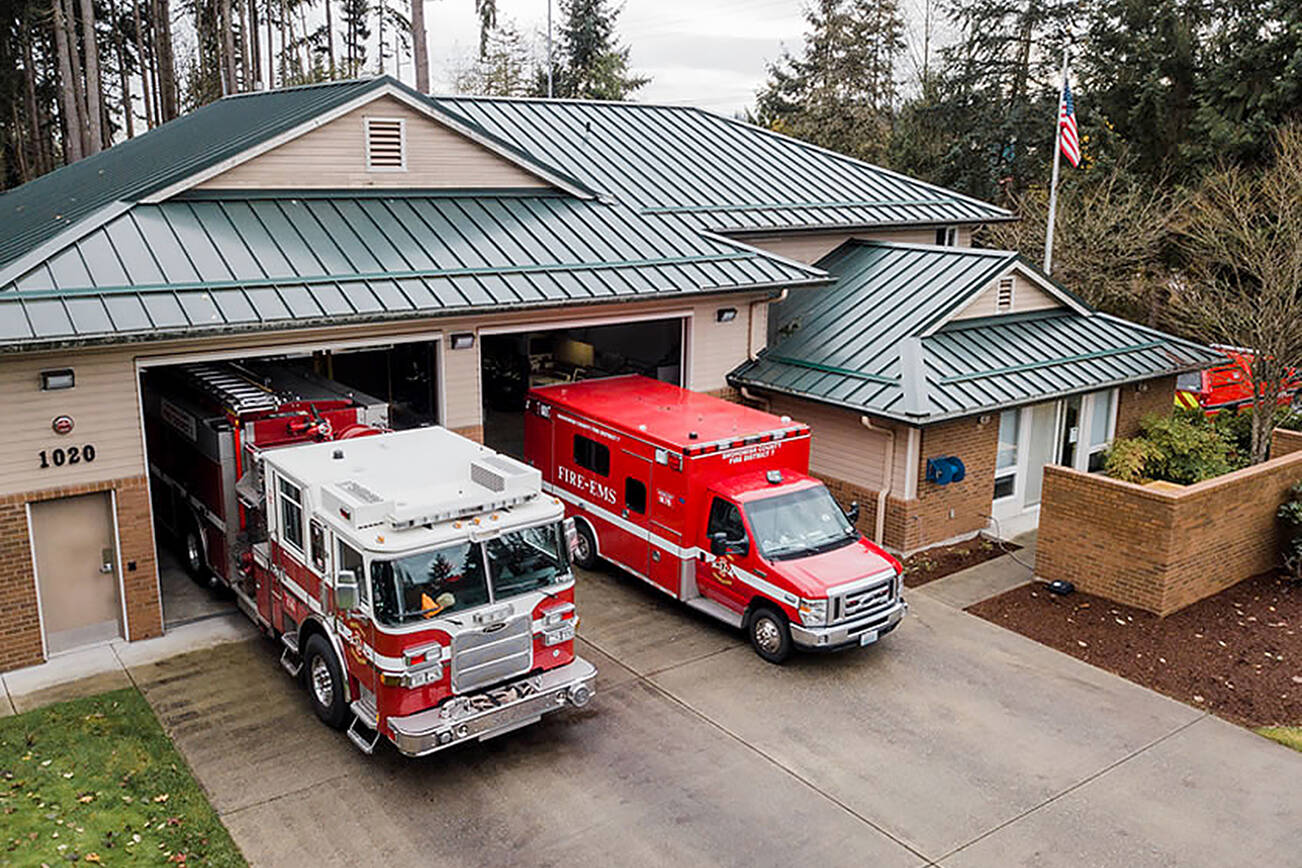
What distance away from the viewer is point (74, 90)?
4028 centimetres

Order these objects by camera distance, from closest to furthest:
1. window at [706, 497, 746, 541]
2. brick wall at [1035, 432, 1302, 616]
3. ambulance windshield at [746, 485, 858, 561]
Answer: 1. ambulance windshield at [746, 485, 858, 561]
2. window at [706, 497, 746, 541]
3. brick wall at [1035, 432, 1302, 616]

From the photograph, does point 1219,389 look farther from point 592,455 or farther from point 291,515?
point 291,515

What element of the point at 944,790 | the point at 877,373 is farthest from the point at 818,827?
the point at 877,373

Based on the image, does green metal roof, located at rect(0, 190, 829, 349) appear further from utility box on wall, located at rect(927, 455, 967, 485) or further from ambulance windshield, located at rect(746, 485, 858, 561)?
ambulance windshield, located at rect(746, 485, 858, 561)

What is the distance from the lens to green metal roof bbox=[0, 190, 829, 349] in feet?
43.8

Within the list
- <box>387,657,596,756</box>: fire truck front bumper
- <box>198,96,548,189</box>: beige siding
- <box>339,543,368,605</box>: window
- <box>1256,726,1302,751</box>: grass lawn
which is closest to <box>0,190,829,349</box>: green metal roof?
<box>198,96,548,189</box>: beige siding

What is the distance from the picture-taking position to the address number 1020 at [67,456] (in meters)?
13.1

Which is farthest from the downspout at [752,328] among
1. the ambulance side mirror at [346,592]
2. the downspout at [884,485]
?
the ambulance side mirror at [346,592]

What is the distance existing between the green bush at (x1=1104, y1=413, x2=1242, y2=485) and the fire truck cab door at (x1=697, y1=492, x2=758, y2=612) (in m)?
9.02

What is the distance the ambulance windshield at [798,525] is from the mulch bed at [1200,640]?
10.5 ft

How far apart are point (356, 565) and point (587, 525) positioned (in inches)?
261

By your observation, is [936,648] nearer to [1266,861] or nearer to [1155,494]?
[1155,494]

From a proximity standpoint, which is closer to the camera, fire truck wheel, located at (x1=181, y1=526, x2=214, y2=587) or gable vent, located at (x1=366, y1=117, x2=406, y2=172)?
fire truck wheel, located at (x1=181, y1=526, x2=214, y2=587)

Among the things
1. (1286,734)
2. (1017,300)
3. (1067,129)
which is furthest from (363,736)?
(1067,129)
